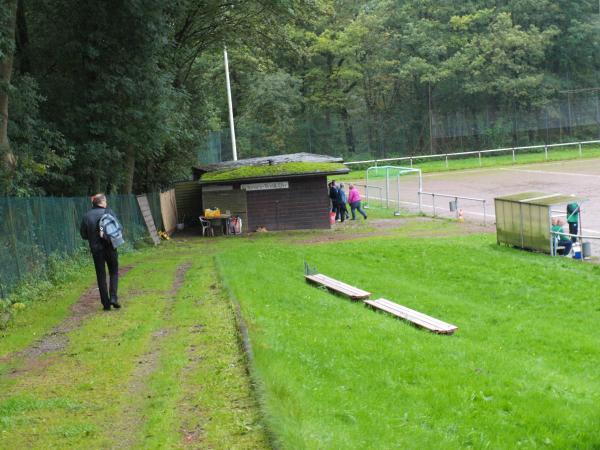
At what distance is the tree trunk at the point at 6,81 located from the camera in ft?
55.7

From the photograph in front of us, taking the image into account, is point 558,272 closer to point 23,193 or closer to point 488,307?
point 488,307

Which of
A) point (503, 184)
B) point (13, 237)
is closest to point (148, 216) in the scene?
point (13, 237)

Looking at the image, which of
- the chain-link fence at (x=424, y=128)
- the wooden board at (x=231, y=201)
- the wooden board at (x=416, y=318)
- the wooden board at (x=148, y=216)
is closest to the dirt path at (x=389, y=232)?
the wooden board at (x=231, y=201)

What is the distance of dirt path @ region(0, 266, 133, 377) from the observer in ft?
28.7

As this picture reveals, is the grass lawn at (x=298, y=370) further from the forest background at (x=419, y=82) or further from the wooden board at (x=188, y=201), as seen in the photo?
the forest background at (x=419, y=82)

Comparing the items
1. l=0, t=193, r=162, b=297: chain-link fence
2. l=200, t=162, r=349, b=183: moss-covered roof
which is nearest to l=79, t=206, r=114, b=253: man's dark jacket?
l=0, t=193, r=162, b=297: chain-link fence

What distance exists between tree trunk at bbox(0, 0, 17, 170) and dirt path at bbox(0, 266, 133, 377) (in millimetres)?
4971

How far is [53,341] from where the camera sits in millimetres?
10102

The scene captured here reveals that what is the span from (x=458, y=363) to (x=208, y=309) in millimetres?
3896

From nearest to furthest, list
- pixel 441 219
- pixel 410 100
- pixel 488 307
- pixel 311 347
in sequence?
pixel 311 347
pixel 488 307
pixel 441 219
pixel 410 100

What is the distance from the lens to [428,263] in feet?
62.8

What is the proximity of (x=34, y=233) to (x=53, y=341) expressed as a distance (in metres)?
7.03

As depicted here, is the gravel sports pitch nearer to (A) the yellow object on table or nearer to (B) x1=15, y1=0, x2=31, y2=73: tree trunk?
(A) the yellow object on table

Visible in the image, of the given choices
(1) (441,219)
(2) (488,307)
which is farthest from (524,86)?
(2) (488,307)
